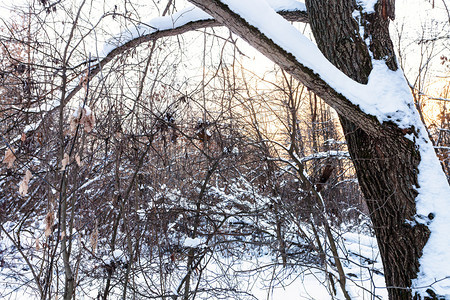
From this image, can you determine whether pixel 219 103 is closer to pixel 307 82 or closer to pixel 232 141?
pixel 232 141

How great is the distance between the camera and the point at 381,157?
6.15 feet

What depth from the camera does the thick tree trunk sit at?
1771mm

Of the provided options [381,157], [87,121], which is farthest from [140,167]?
[381,157]

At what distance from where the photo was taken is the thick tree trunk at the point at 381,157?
1771 mm

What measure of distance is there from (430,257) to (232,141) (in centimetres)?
170

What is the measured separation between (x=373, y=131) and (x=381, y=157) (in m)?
0.19

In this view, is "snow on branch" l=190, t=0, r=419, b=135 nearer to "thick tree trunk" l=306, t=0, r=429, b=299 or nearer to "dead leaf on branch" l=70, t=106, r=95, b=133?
"thick tree trunk" l=306, t=0, r=429, b=299

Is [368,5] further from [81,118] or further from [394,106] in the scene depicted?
[81,118]

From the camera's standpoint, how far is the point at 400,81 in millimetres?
1906

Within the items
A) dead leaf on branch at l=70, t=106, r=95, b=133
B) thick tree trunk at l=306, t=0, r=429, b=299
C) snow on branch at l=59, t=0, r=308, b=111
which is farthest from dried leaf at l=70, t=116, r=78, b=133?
thick tree trunk at l=306, t=0, r=429, b=299

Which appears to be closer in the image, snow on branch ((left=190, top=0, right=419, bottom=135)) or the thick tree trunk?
snow on branch ((left=190, top=0, right=419, bottom=135))

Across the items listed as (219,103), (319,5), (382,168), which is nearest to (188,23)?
(219,103)

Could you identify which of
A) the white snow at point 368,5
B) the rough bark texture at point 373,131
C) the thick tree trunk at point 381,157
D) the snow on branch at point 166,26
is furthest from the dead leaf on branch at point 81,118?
the white snow at point 368,5

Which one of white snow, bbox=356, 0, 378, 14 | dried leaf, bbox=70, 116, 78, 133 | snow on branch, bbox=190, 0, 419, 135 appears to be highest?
white snow, bbox=356, 0, 378, 14
